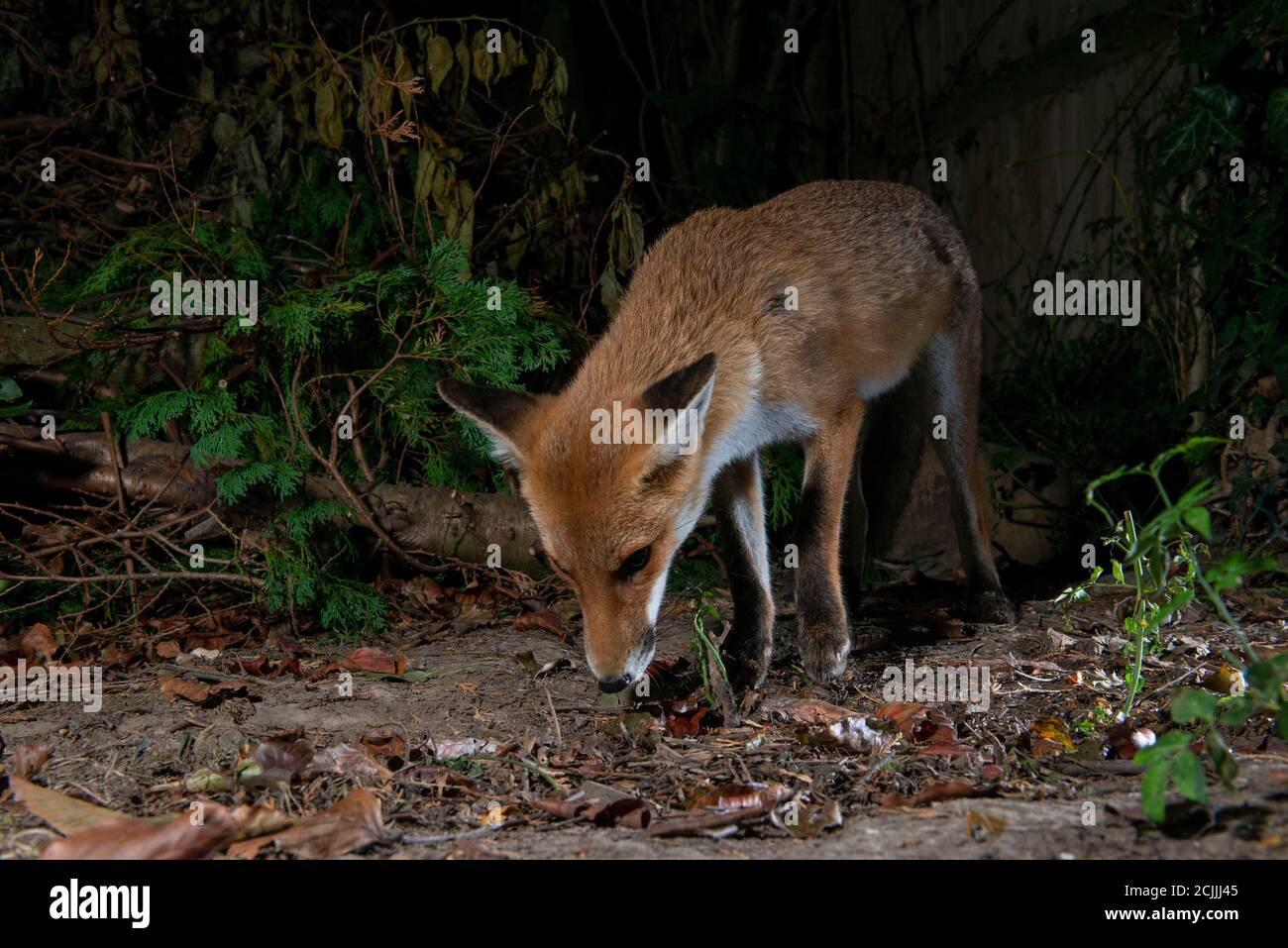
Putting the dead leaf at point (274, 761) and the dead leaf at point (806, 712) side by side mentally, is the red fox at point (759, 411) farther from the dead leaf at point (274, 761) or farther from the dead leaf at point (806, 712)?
the dead leaf at point (274, 761)

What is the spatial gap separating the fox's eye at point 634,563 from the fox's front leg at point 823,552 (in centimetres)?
83

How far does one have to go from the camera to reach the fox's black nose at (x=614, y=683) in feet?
9.64

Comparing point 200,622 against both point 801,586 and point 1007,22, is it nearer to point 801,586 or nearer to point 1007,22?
point 801,586

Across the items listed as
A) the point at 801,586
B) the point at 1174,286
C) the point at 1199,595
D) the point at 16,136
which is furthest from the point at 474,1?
the point at 1199,595

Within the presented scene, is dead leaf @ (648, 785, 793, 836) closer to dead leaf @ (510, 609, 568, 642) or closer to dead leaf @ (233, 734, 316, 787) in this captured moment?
dead leaf @ (233, 734, 316, 787)

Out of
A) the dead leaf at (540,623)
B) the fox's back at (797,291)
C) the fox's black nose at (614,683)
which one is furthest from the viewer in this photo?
the dead leaf at (540,623)

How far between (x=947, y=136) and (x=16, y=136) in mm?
5894

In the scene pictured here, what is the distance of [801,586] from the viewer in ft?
12.1

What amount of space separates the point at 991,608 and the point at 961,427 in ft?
2.74

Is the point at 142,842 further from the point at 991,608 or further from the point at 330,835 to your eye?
the point at 991,608
